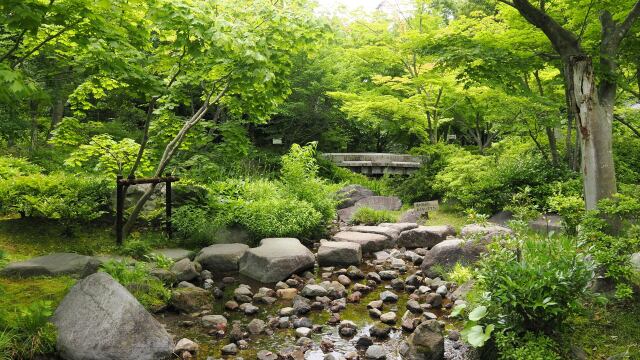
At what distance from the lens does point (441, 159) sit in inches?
534

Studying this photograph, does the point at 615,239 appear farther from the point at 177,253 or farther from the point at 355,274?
the point at 177,253

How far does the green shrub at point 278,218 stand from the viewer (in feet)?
29.0

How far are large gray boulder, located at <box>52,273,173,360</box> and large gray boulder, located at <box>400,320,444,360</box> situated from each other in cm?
250

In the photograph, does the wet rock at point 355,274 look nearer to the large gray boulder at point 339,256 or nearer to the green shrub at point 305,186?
the large gray boulder at point 339,256

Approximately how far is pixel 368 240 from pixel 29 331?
234 inches

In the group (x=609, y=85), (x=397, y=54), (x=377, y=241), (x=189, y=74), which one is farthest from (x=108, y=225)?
(x=397, y=54)

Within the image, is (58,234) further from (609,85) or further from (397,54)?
(397,54)

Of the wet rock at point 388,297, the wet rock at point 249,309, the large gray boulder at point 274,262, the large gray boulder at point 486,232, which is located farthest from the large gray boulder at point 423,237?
the wet rock at point 249,309

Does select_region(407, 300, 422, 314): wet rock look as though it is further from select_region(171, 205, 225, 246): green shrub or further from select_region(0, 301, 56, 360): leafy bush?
select_region(171, 205, 225, 246): green shrub

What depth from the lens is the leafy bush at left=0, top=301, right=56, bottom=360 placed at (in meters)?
4.09

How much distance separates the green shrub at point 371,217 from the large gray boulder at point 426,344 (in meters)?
6.51

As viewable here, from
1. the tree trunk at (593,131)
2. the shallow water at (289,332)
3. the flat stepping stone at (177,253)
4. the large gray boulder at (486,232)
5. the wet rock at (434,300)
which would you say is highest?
the tree trunk at (593,131)

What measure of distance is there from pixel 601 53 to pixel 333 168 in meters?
13.5

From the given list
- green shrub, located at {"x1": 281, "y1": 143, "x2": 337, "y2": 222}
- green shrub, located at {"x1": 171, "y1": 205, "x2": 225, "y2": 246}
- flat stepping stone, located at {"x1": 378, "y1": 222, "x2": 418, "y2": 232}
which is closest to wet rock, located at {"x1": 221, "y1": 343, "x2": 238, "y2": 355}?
green shrub, located at {"x1": 171, "y1": 205, "x2": 225, "y2": 246}
